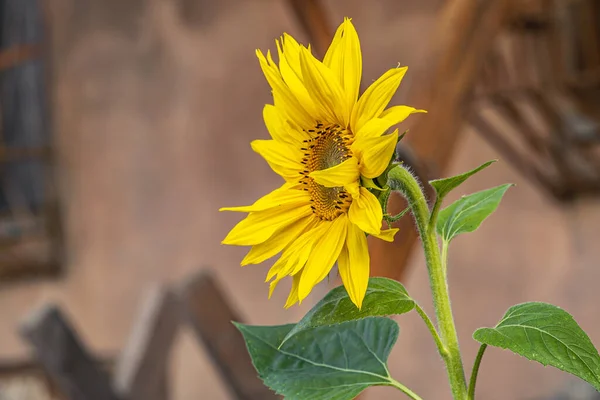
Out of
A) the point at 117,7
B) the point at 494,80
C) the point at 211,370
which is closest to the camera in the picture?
the point at 494,80

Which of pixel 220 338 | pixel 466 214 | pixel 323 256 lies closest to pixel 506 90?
pixel 220 338

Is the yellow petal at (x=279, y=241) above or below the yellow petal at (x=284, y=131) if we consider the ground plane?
below

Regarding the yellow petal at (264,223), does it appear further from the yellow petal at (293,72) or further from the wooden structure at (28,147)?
the wooden structure at (28,147)

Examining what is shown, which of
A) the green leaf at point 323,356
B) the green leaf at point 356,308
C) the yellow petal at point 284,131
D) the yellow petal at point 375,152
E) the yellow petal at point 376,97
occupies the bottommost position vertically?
the green leaf at point 323,356

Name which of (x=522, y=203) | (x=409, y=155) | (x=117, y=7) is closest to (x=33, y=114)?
(x=117, y=7)

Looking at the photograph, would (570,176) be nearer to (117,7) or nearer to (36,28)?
(117,7)

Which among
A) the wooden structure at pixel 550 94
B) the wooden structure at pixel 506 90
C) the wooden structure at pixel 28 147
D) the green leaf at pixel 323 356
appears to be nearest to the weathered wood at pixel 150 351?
the wooden structure at pixel 506 90
